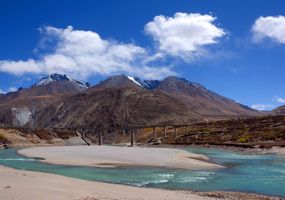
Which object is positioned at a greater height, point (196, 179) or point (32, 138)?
point (32, 138)

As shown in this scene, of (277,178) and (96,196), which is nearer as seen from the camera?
(96,196)

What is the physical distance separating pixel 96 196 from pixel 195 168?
29683mm

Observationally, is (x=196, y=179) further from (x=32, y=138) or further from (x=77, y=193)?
(x=32, y=138)

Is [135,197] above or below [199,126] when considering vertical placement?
below

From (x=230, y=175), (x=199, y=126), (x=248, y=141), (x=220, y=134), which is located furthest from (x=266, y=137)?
(x=230, y=175)

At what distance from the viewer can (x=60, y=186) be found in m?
30.7

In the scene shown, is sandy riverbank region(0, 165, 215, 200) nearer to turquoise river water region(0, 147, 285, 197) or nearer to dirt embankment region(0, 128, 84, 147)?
turquoise river water region(0, 147, 285, 197)

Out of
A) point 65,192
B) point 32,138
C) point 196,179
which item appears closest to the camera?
point 65,192

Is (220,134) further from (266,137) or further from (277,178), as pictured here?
(277,178)

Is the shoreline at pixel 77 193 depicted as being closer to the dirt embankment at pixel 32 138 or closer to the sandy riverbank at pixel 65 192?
the sandy riverbank at pixel 65 192

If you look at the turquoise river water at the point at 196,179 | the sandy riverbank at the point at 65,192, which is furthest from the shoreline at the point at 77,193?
the turquoise river water at the point at 196,179

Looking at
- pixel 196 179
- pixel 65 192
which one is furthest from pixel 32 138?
pixel 65 192

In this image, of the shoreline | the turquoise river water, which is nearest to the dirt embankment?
the turquoise river water

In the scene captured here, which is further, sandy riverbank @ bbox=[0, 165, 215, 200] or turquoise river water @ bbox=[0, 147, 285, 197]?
turquoise river water @ bbox=[0, 147, 285, 197]
